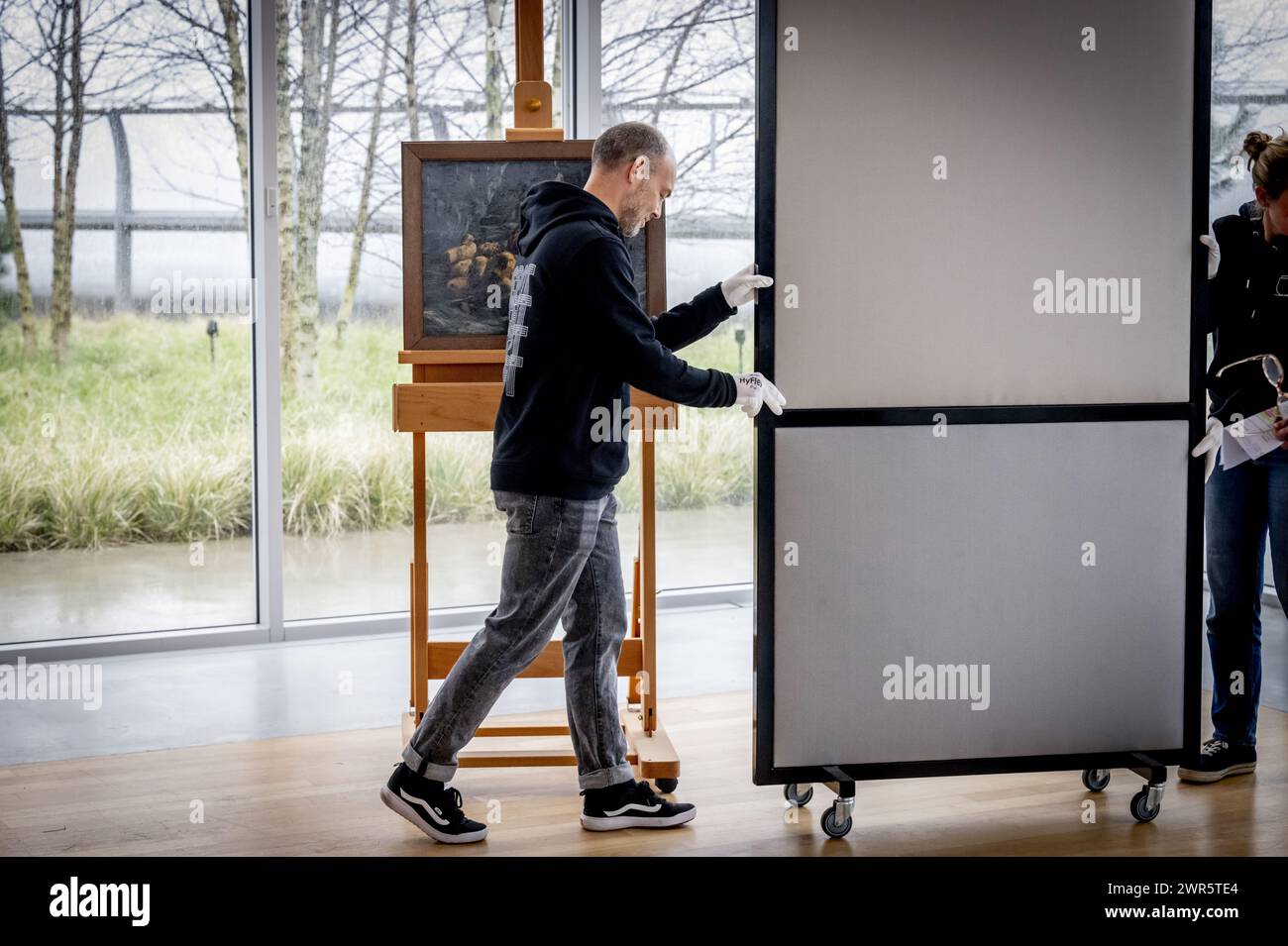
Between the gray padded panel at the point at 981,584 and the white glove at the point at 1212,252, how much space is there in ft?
1.17

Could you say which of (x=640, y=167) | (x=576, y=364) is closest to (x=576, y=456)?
(x=576, y=364)

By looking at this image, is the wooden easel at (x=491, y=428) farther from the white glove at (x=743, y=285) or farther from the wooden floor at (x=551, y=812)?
the white glove at (x=743, y=285)

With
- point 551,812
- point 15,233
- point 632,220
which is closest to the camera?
point 632,220

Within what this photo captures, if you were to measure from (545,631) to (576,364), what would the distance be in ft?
1.90

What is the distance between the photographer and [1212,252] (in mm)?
3078

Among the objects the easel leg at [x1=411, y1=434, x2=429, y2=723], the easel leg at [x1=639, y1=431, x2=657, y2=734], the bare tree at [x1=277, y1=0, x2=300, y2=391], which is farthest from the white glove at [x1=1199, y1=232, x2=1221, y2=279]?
the bare tree at [x1=277, y1=0, x2=300, y2=391]

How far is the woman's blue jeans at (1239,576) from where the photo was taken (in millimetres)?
3316

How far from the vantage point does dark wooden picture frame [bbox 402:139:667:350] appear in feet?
11.2

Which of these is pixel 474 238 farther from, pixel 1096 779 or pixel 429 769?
pixel 1096 779

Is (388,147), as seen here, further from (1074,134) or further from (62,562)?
(1074,134)

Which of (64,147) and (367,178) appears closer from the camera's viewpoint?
(64,147)

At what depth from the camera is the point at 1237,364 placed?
3268mm
